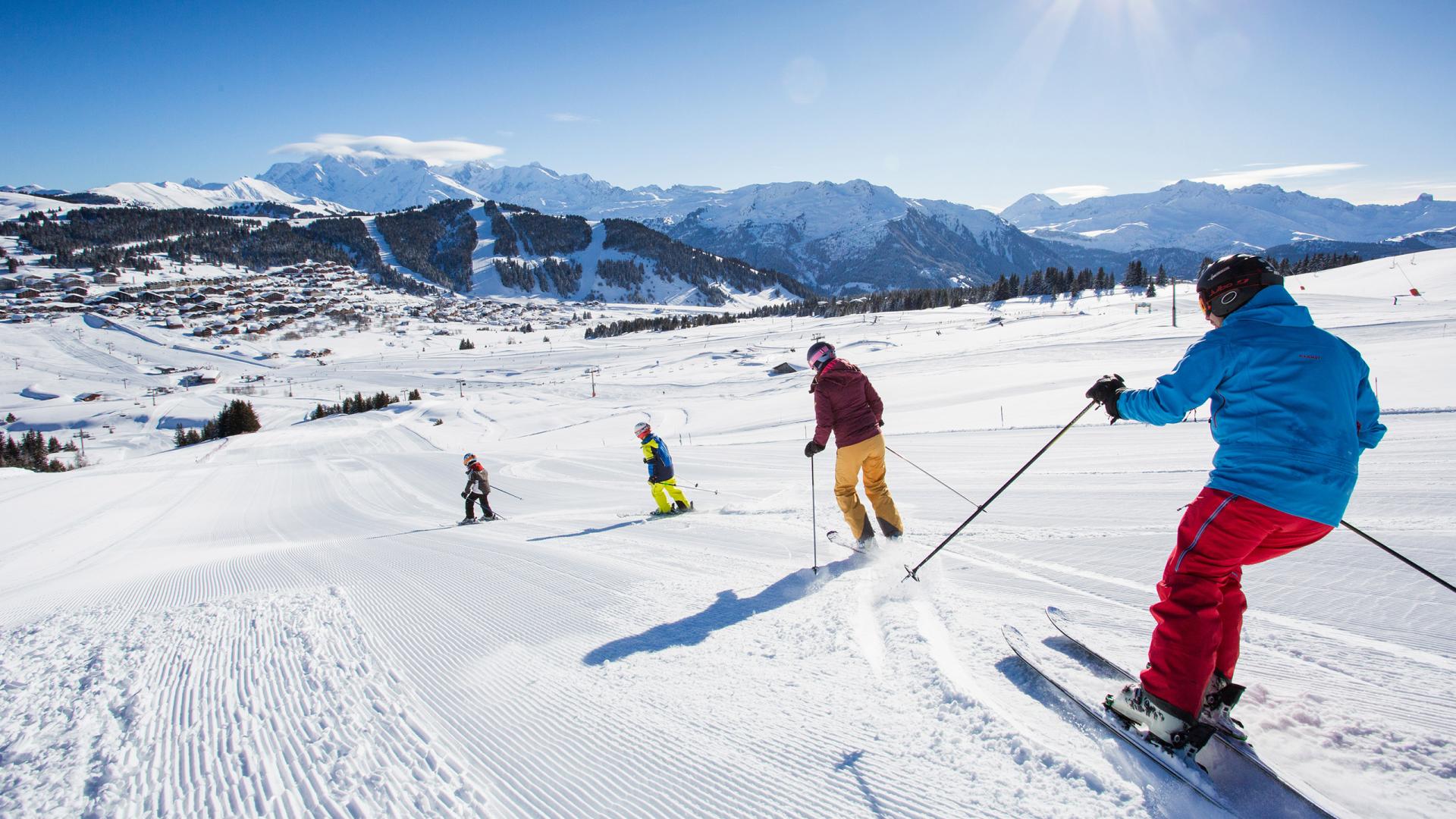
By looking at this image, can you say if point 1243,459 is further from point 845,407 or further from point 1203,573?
point 845,407

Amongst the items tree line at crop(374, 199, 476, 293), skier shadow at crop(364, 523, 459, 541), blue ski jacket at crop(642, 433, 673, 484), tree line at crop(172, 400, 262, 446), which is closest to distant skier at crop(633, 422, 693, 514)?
blue ski jacket at crop(642, 433, 673, 484)

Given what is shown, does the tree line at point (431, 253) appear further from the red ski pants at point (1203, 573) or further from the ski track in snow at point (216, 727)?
the red ski pants at point (1203, 573)

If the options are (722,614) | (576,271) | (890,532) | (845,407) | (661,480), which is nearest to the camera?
(722,614)

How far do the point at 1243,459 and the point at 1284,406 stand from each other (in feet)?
0.76

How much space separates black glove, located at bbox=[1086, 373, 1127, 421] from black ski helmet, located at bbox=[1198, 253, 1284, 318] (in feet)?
1.58

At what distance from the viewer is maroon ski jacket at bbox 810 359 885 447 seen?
5.11 metres

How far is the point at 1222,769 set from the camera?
7.14 feet

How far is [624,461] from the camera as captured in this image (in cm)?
1580

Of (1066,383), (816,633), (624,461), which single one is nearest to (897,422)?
(1066,383)

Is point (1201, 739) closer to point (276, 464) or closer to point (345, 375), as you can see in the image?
point (276, 464)

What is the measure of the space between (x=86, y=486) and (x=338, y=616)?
1973 cm

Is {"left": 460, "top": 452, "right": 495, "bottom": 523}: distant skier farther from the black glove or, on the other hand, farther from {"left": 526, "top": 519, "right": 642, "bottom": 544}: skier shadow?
the black glove

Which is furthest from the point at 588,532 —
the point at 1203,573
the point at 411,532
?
the point at 1203,573

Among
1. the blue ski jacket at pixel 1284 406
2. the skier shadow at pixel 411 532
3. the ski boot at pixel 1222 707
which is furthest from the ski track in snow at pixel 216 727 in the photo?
the skier shadow at pixel 411 532
